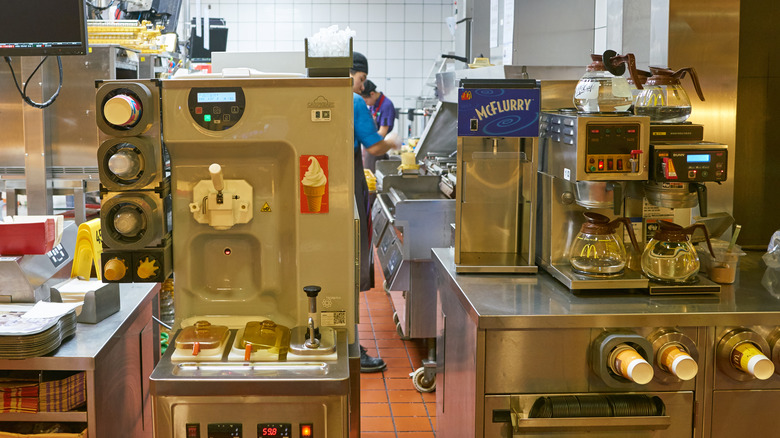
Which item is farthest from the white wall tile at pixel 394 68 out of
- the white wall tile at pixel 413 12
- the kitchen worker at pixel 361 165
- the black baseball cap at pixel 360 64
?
the kitchen worker at pixel 361 165

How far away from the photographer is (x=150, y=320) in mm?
3072

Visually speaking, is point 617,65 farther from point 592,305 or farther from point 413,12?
point 413,12

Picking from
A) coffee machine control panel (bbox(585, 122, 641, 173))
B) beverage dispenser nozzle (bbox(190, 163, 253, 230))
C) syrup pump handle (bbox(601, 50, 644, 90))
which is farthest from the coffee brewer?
beverage dispenser nozzle (bbox(190, 163, 253, 230))

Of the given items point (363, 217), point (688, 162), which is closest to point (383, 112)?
point (363, 217)

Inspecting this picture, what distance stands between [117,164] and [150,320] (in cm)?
107

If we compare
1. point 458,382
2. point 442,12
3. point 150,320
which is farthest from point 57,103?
point 442,12

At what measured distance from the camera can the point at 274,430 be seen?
2131 mm

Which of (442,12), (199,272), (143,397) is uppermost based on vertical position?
(442,12)

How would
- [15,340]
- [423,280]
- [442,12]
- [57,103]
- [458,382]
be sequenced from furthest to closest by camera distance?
[442,12] → [423,280] → [57,103] → [458,382] → [15,340]

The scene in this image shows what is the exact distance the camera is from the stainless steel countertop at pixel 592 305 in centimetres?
234

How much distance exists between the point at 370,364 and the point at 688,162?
267 centimetres

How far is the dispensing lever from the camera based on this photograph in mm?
2168

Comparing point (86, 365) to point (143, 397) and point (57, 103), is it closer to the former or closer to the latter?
point (143, 397)

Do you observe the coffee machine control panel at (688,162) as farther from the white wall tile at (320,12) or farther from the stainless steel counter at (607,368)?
the white wall tile at (320,12)
